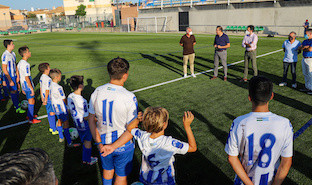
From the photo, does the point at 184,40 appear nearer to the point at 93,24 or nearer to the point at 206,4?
the point at 206,4

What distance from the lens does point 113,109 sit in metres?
2.79

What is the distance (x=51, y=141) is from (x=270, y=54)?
14252mm

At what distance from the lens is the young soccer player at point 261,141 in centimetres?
215

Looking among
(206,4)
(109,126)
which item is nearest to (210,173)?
(109,126)

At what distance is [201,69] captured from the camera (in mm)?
11781

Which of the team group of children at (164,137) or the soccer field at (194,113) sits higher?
the team group of children at (164,137)

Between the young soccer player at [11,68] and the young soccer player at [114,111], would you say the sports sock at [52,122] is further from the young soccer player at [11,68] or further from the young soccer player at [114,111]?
the young soccer player at [114,111]

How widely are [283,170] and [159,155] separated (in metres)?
1.27

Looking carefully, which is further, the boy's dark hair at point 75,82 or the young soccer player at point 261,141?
the boy's dark hair at point 75,82

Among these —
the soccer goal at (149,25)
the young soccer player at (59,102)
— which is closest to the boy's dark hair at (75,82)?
the young soccer player at (59,102)

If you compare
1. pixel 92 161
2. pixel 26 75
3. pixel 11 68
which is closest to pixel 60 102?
pixel 92 161

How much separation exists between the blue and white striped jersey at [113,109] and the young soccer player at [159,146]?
0.92ft

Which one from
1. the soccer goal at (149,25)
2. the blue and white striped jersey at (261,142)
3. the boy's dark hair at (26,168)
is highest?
the soccer goal at (149,25)

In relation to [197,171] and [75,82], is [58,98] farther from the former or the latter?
[197,171]
